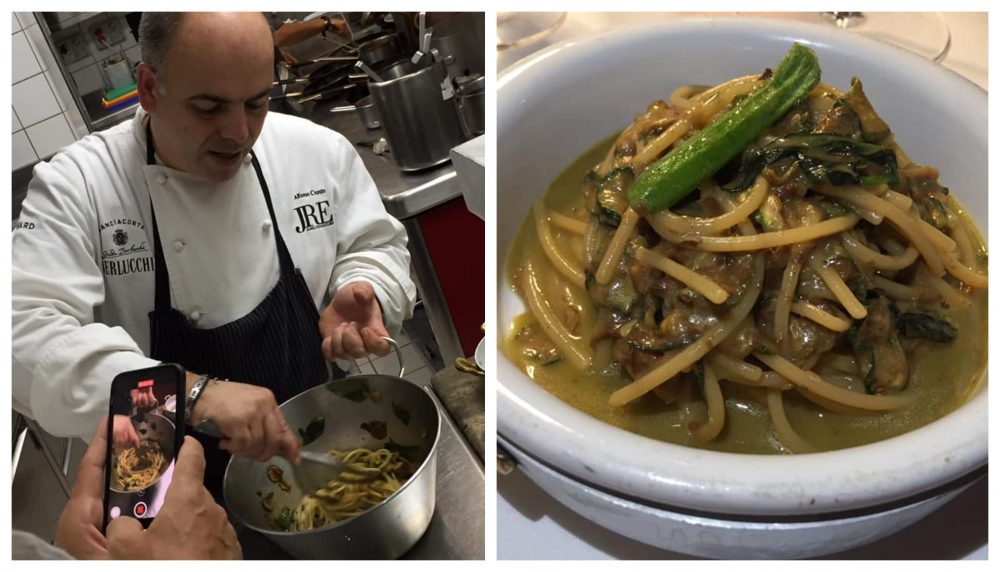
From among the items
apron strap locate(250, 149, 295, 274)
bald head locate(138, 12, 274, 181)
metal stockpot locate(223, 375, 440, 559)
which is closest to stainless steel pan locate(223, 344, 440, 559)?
metal stockpot locate(223, 375, 440, 559)

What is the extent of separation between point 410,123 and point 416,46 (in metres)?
0.09

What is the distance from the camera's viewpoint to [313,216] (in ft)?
2.38

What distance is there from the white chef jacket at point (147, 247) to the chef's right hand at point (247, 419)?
64mm

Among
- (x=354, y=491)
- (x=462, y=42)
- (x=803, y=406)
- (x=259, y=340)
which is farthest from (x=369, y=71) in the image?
(x=803, y=406)

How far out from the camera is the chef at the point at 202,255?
0.60 meters

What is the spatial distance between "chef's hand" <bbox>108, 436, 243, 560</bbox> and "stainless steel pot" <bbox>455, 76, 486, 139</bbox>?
1.49 feet

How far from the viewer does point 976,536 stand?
61 centimetres

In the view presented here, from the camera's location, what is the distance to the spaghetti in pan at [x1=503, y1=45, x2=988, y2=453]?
0.67m

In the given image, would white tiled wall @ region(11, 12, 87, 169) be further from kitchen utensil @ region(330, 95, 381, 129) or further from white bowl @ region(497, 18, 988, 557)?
white bowl @ region(497, 18, 988, 557)

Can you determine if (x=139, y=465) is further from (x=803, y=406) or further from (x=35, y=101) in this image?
(x=803, y=406)

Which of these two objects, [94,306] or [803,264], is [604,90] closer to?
[803,264]

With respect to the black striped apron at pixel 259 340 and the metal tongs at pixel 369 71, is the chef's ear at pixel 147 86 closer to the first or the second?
the black striped apron at pixel 259 340

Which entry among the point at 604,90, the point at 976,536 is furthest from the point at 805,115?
the point at 976,536

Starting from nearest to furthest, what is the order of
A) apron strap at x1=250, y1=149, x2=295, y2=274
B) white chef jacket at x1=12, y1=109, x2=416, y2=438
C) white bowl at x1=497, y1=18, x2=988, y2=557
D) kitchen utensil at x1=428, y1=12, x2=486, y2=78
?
white bowl at x1=497, y1=18, x2=988, y2=557 < white chef jacket at x1=12, y1=109, x2=416, y2=438 < apron strap at x1=250, y1=149, x2=295, y2=274 < kitchen utensil at x1=428, y1=12, x2=486, y2=78
